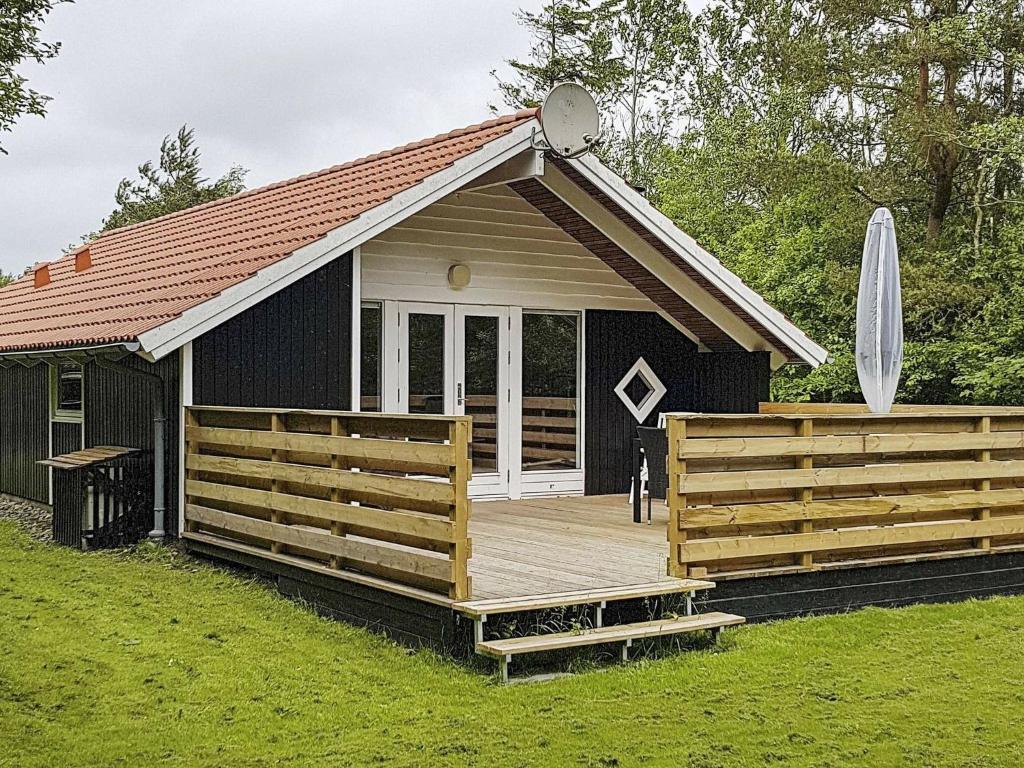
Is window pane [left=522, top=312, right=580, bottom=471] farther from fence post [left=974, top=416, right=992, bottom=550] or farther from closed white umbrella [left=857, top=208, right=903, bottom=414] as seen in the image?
fence post [left=974, top=416, right=992, bottom=550]

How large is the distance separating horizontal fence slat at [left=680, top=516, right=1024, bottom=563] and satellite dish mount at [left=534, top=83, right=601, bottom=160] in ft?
12.4

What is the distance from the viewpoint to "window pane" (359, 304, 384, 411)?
38.0 feet

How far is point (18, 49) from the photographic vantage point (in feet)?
46.5

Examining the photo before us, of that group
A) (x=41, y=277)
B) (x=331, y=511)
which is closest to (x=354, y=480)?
(x=331, y=511)

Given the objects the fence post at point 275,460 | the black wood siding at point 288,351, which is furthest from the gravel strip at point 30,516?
the fence post at point 275,460

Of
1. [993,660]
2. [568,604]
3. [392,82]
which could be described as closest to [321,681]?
[568,604]

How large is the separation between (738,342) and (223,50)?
18.9 metres

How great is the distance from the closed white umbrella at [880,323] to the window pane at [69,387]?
301 inches

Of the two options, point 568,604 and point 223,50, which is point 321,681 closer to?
point 568,604

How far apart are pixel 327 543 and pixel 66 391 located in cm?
601

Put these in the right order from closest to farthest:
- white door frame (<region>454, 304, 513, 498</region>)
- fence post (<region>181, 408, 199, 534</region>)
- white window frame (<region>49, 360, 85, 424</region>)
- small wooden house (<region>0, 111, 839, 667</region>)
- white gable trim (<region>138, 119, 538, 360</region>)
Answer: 1. white gable trim (<region>138, 119, 538, 360</region>)
2. fence post (<region>181, 408, 199, 534</region>)
3. small wooden house (<region>0, 111, 839, 667</region>)
4. white door frame (<region>454, 304, 513, 498</region>)
5. white window frame (<region>49, 360, 85, 424</region>)

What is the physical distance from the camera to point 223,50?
28344mm

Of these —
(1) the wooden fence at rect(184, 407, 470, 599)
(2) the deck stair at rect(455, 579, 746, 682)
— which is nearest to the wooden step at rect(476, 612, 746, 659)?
(2) the deck stair at rect(455, 579, 746, 682)

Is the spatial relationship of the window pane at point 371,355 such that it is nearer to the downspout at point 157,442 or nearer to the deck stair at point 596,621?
the downspout at point 157,442
